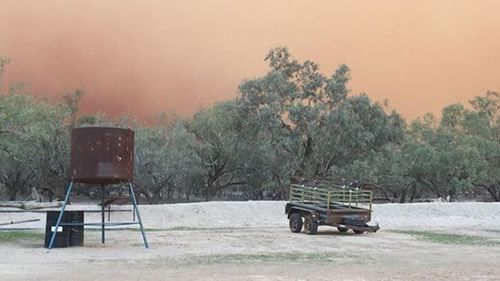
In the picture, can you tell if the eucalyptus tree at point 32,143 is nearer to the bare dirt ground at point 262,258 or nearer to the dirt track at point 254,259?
the bare dirt ground at point 262,258

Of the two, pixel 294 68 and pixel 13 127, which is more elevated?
pixel 294 68

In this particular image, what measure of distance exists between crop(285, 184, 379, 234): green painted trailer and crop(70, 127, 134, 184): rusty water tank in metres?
8.81

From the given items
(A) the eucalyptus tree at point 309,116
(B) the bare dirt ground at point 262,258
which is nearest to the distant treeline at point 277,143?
(A) the eucalyptus tree at point 309,116

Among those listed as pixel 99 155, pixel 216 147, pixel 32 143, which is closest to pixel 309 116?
pixel 216 147

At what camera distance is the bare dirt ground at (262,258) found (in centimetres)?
1328

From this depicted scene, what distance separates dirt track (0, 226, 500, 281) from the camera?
13227 mm

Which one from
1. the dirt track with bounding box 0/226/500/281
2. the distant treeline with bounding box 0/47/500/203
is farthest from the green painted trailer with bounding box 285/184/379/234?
the distant treeline with bounding box 0/47/500/203

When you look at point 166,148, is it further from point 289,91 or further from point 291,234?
point 291,234

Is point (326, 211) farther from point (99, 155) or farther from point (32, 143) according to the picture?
point (32, 143)

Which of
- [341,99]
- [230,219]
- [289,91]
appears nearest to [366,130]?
[341,99]

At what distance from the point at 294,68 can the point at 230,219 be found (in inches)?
593

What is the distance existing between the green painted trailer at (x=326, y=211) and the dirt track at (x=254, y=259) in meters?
1.26

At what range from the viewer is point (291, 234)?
2511 cm

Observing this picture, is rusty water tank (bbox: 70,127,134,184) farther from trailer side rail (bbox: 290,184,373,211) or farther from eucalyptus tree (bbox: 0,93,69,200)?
eucalyptus tree (bbox: 0,93,69,200)
